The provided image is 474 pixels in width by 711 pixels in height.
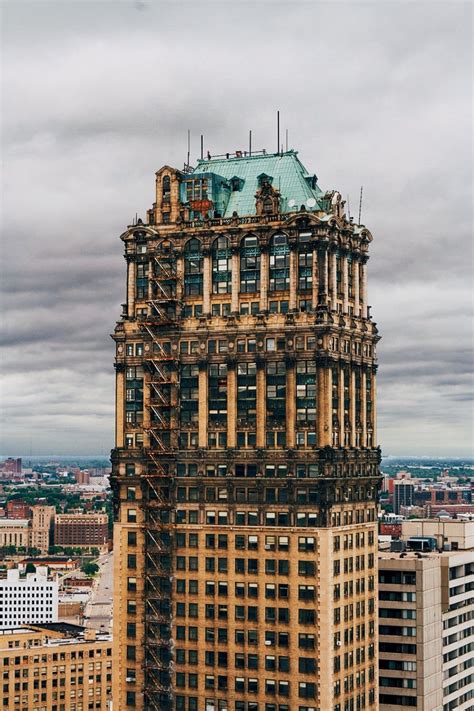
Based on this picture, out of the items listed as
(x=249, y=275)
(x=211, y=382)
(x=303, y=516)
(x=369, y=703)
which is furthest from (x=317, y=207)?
(x=369, y=703)

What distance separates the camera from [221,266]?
190375 mm

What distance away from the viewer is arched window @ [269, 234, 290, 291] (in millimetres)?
186000

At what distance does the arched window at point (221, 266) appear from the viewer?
189625 millimetres

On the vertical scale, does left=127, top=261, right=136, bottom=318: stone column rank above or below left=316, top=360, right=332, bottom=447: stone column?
above

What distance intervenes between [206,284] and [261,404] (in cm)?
2002

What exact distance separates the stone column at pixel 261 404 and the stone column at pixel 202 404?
8.25 m

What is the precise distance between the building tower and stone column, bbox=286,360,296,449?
0.65 ft

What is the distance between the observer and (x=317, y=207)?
18775 cm

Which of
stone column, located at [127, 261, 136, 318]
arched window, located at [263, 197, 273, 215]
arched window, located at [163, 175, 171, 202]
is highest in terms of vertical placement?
arched window, located at [163, 175, 171, 202]

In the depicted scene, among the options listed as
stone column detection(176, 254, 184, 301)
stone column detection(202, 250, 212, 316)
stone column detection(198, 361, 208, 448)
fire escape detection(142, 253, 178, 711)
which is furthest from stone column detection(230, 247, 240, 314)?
stone column detection(198, 361, 208, 448)

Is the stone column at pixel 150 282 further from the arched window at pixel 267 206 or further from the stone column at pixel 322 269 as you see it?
the stone column at pixel 322 269

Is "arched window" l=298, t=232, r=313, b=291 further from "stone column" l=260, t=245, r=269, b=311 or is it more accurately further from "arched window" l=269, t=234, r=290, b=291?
"stone column" l=260, t=245, r=269, b=311

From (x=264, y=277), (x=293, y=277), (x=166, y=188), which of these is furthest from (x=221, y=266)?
(x=166, y=188)

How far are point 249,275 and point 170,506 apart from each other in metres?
35.2
